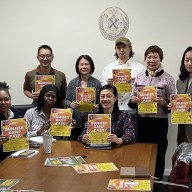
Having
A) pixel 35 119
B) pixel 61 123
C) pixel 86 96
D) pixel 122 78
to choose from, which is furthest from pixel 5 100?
pixel 122 78

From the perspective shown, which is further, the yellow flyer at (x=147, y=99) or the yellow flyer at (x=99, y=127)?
the yellow flyer at (x=147, y=99)

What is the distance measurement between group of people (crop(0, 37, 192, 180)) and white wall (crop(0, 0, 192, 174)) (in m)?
0.49

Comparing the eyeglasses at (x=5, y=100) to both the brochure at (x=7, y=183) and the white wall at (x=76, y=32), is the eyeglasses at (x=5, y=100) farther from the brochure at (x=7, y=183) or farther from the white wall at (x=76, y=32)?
the white wall at (x=76, y=32)

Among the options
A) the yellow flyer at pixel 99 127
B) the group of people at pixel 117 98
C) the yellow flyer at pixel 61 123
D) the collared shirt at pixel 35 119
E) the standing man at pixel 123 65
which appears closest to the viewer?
the yellow flyer at pixel 99 127

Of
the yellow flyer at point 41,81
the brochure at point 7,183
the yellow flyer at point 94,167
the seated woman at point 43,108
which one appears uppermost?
the yellow flyer at point 41,81

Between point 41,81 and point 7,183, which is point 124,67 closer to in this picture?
point 41,81

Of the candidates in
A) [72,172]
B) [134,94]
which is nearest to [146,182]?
[72,172]

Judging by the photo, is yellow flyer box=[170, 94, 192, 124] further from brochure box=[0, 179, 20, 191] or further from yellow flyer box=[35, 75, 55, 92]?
brochure box=[0, 179, 20, 191]

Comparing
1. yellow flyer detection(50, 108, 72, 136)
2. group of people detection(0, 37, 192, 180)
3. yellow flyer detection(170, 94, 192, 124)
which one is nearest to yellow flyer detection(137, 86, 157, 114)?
group of people detection(0, 37, 192, 180)

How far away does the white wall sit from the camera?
4.06m

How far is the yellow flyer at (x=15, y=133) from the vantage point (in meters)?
2.42

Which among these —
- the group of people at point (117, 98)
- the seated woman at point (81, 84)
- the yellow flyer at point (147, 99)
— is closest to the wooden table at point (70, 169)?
the group of people at point (117, 98)

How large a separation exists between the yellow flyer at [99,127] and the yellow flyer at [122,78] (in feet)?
2.79

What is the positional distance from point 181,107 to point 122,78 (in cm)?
74
